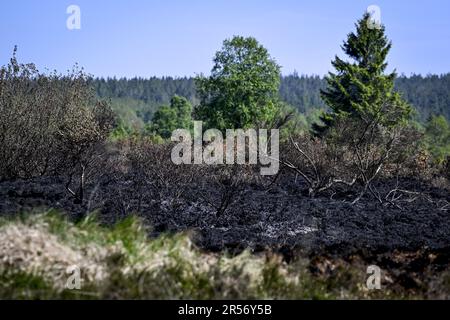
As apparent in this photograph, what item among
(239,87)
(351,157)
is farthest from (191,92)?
(351,157)

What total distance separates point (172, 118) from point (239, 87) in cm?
2722

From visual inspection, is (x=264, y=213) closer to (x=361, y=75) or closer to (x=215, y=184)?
(x=215, y=184)

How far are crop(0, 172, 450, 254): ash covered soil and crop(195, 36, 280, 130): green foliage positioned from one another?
66.0 feet

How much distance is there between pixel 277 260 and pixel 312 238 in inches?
166

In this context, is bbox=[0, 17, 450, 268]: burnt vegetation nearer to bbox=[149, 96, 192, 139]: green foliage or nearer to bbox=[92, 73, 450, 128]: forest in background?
bbox=[149, 96, 192, 139]: green foliage

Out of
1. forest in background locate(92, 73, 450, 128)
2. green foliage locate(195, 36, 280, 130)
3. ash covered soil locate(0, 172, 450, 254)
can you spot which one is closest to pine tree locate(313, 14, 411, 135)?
green foliage locate(195, 36, 280, 130)

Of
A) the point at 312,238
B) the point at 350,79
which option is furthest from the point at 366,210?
the point at 350,79

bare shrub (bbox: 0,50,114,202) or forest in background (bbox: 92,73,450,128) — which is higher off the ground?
forest in background (bbox: 92,73,450,128)

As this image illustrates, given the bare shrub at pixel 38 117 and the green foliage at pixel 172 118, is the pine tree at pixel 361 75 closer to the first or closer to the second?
the bare shrub at pixel 38 117

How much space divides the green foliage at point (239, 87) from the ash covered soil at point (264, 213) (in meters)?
20.1

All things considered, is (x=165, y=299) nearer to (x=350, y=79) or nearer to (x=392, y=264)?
(x=392, y=264)

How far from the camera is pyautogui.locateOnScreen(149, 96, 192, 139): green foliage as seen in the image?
60.0 metres

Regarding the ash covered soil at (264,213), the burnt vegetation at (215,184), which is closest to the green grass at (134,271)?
the burnt vegetation at (215,184)
